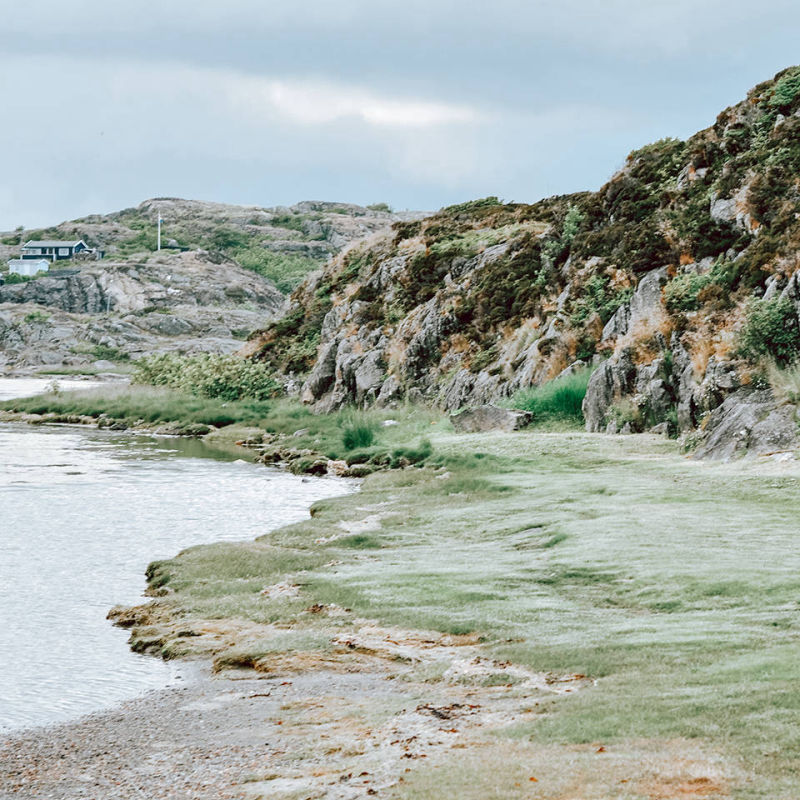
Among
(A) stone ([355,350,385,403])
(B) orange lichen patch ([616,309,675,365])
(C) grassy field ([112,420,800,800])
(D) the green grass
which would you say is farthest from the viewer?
(D) the green grass

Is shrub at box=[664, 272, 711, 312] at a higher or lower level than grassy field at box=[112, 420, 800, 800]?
higher

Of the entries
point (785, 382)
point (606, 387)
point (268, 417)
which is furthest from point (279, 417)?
point (785, 382)

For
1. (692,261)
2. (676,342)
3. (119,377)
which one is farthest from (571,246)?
(119,377)

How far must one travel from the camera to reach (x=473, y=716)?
8898 millimetres

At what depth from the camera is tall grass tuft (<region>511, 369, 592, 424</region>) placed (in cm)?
A: 3101

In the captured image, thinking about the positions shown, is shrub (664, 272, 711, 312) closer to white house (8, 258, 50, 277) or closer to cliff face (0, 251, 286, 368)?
cliff face (0, 251, 286, 368)

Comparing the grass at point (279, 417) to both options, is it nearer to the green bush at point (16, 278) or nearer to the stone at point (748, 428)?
the stone at point (748, 428)

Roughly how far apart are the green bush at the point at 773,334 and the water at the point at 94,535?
33.1 feet

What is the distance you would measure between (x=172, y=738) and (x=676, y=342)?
69.2 feet

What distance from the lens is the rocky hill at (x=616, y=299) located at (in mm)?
25359

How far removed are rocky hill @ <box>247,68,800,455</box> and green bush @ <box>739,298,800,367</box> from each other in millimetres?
44

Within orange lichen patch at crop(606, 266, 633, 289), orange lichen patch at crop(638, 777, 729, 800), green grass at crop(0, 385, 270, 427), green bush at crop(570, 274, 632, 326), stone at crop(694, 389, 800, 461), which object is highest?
orange lichen patch at crop(606, 266, 633, 289)

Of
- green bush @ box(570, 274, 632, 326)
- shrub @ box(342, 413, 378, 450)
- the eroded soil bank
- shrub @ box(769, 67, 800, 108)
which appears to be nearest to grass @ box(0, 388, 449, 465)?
shrub @ box(342, 413, 378, 450)

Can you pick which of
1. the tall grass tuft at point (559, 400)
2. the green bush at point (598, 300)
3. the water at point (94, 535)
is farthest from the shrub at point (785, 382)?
the green bush at point (598, 300)
